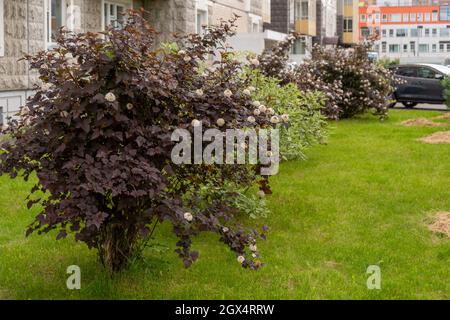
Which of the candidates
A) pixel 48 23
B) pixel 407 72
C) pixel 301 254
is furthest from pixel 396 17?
pixel 301 254

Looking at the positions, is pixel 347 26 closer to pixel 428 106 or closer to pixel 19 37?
pixel 428 106

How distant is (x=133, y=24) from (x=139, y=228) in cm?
149

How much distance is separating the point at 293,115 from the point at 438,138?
5.39m

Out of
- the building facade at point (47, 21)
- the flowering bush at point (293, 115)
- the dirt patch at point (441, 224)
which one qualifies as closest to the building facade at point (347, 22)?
the building facade at point (47, 21)

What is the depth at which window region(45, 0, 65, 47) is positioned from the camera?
13.5 metres

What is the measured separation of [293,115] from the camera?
31.0ft

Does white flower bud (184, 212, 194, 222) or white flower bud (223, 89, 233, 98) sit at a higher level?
white flower bud (223, 89, 233, 98)

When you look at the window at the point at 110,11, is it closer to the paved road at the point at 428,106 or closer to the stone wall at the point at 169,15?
the stone wall at the point at 169,15

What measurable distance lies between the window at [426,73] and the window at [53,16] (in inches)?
520

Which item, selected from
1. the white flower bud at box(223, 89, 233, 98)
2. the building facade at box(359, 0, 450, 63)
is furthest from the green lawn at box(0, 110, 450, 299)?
the building facade at box(359, 0, 450, 63)

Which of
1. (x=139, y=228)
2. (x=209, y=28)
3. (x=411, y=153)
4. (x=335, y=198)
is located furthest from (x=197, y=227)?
(x=411, y=153)

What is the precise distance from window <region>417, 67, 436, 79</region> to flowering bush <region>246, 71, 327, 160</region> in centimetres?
1249

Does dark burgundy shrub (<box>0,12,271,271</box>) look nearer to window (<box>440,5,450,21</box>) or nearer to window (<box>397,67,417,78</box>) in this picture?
window (<box>397,67,417,78</box>)
